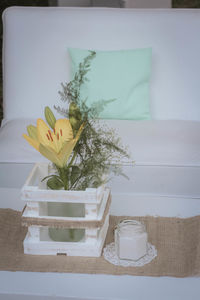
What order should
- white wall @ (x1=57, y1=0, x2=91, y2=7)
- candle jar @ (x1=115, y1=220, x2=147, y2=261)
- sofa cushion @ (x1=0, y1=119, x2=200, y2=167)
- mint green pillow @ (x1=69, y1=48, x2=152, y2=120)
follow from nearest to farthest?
candle jar @ (x1=115, y1=220, x2=147, y2=261) → sofa cushion @ (x1=0, y1=119, x2=200, y2=167) → mint green pillow @ (x1=69, y1=48, x2=152, y2=120) → white wall @ (x1=57, y1=0, x2=91, y2=7)

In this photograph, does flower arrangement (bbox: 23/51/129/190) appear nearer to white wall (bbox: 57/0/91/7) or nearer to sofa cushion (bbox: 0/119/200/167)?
sofa cushion (bbox: 0/119/200/167)

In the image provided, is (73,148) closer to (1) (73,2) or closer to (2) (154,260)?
(2) (154,260)

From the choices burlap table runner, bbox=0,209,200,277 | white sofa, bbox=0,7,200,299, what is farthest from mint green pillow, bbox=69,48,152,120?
burlap table runner, bbox=0,209,200,277

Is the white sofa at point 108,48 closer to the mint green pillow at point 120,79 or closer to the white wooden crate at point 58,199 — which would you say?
the mint green pillow at point 120,79

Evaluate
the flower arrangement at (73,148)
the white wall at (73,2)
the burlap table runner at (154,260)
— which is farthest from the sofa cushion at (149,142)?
the white wall at (73,2)

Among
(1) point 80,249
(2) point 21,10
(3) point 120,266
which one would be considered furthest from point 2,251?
(2) point 21,10

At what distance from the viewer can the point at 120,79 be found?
242 cm

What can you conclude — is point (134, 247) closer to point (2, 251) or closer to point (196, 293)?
point (196, 293)

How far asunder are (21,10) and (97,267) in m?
1.64

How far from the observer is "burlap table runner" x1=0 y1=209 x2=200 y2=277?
134cm

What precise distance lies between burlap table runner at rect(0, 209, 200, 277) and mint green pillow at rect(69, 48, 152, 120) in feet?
3.10

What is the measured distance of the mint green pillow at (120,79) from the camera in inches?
94.9

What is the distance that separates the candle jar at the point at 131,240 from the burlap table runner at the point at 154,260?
35 mm

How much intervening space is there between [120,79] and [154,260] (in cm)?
122
